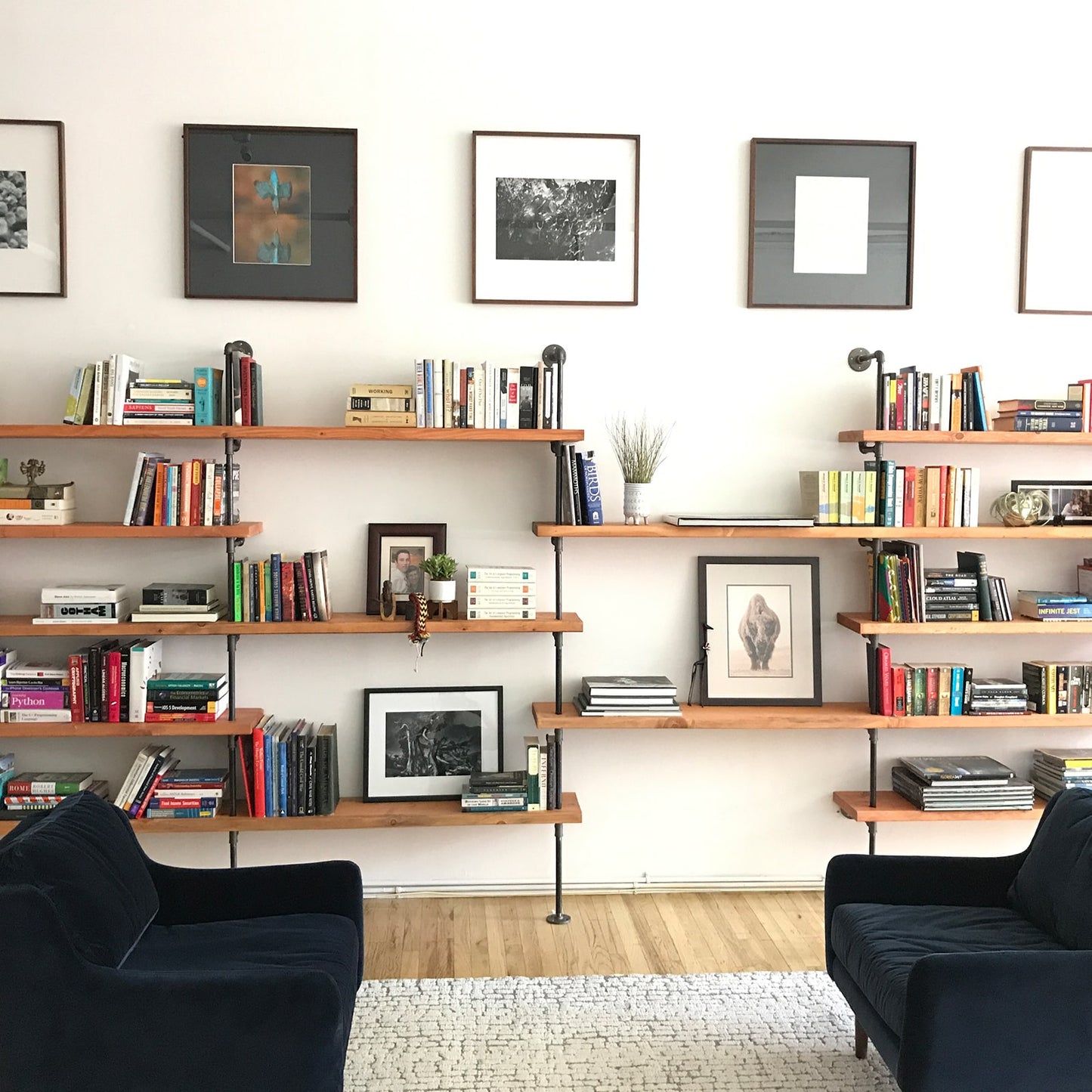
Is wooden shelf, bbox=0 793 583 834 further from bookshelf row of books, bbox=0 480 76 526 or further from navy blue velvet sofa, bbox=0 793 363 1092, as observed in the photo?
navy blue velvet sofa, bbox=0 793 363 1092

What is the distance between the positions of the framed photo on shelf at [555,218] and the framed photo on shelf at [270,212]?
48 cm

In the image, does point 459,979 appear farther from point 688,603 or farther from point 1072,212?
point 1072,212

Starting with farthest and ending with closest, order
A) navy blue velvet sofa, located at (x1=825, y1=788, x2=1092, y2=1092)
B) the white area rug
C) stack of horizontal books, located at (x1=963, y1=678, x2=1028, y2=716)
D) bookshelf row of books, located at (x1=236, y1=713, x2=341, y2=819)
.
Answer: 1. stack of horizontal books, located at (x1=963, y1=678, x2=1028, y2=716)
2. bookshelf row of books, located at (x1=236, y1=713, x2=341, y2=819)
3. the white area rug
4. navy blue velvet sofa, located at (x1=825, y1=788, x2=1092, y2=1092)

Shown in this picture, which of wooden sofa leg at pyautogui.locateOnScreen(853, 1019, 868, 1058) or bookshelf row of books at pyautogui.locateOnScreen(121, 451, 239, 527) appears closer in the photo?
wooden sofa leg at pyautogui.locateOnScreen(853, 1019, 868, 1058)

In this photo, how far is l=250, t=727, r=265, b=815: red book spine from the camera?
3.70 m

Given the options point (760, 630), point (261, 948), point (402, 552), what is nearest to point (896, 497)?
point (760, 630)

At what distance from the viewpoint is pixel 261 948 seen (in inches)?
103

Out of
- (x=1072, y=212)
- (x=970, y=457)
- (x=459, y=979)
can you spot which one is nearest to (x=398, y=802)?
(x=459, y=979)

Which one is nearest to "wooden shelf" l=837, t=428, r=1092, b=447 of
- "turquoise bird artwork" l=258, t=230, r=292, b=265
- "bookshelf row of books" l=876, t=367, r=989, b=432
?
"bookshelf row of books" l=876, t=367, r=989, b=432

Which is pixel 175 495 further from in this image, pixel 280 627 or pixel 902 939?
pixel 902 939

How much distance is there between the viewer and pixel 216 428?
3.64 metres

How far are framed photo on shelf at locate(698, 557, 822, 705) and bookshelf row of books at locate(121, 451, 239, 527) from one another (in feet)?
5.82

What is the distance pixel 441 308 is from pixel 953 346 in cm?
194

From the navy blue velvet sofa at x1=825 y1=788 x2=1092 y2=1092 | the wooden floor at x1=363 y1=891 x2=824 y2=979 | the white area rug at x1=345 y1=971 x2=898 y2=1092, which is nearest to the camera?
the navy blue velvet sofa at x1=825 y1=788 x2=1092 y2=1092
